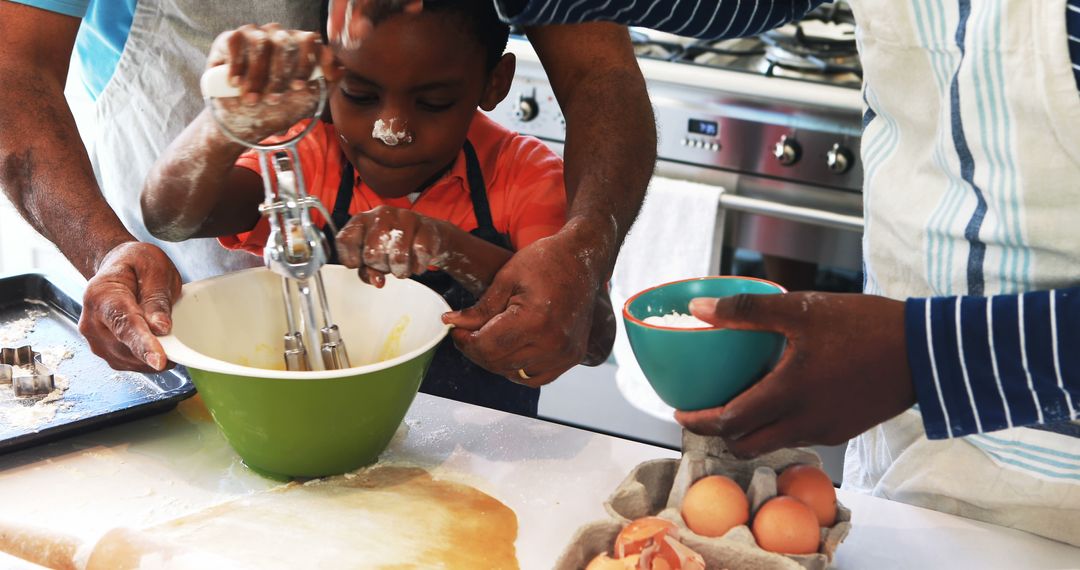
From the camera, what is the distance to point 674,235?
215cm

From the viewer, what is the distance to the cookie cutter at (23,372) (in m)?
1.06

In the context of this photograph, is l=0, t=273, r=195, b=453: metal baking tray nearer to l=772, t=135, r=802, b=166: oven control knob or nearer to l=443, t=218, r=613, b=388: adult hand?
l=443, t=218, r=613, b=388: adult hand

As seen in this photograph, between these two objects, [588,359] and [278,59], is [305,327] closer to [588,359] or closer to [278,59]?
[278,59]

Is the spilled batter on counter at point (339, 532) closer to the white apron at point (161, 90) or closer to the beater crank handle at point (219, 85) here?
the beater crank handle at point (219, 85)

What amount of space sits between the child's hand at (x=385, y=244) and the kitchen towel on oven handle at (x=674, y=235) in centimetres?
113

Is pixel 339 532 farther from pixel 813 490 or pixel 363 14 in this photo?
pixel 363 14

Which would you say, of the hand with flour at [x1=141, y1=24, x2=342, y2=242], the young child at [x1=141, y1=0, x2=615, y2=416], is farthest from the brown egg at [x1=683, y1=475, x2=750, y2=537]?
the hand with flour at [x1=141, y1=24, x2=342, y2=242]

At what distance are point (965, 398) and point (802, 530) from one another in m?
0.16

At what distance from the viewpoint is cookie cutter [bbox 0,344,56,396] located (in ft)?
3.49

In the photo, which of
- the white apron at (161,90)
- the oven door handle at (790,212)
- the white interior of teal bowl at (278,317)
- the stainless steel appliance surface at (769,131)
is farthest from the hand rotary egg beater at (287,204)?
the oven door handle at (790,212)

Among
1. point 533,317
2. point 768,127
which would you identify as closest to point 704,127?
point 768,127

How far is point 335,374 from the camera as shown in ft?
2.94

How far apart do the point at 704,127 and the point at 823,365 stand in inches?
54.7

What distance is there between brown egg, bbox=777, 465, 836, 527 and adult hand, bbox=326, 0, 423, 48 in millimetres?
593
